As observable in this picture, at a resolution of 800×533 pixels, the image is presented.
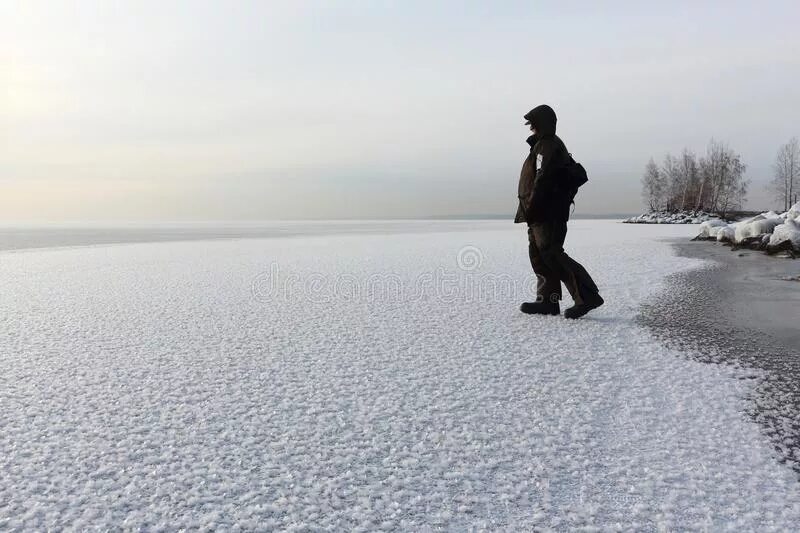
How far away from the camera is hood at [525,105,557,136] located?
4.46 metres

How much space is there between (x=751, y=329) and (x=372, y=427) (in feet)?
12.4

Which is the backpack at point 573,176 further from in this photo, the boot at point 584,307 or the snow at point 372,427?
the snow at point 372,427

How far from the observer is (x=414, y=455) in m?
2.05

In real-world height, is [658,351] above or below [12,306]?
below

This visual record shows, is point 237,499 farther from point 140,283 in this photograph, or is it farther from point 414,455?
point 140,283

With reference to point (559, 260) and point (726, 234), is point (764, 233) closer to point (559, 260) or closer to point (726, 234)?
point (726, 234)

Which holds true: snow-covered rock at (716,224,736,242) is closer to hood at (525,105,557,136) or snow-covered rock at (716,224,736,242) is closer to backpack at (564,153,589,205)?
backpack at (564,153,589,205)

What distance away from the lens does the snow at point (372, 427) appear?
5.55 feet

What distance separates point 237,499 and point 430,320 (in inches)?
121

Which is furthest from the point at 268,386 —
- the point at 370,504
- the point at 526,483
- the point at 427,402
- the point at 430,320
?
the point at 430,320

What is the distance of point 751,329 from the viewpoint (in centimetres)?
446

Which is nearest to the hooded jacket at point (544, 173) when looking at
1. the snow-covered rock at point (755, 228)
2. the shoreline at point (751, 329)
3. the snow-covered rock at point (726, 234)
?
the shoreline at point (751, 329)

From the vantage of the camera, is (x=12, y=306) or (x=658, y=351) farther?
(x=12, y=306)

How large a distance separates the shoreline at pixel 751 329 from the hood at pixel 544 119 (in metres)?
1.89
